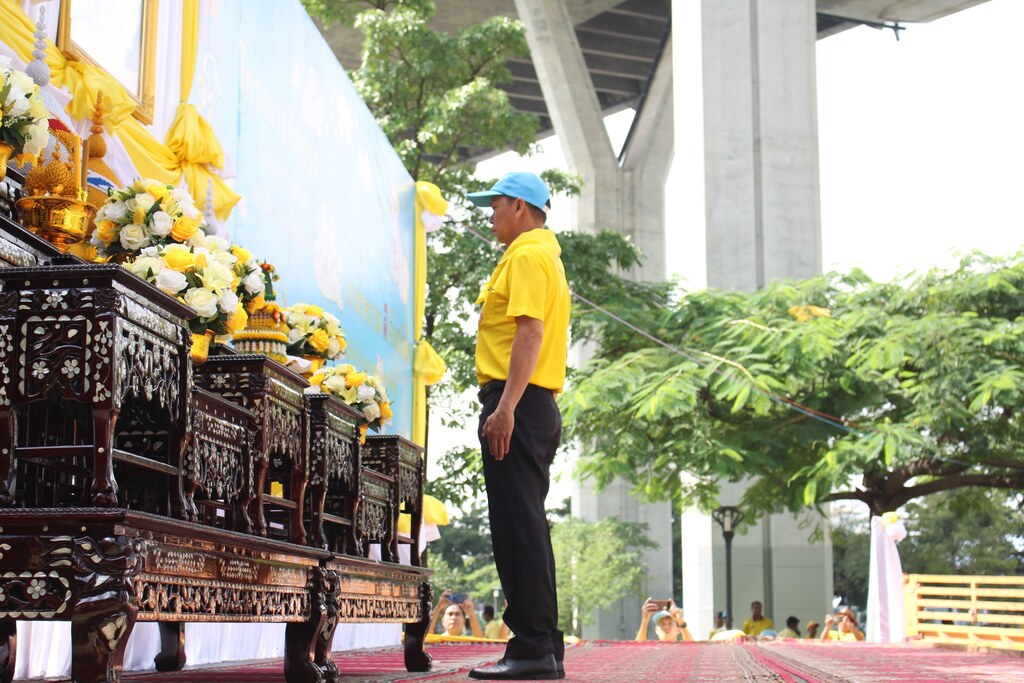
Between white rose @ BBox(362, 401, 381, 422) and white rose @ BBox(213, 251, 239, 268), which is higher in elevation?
white rose @ BBox(213, 251, 239, 268)

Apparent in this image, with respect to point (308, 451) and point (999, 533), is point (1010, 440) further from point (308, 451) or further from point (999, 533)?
point (999, 533)

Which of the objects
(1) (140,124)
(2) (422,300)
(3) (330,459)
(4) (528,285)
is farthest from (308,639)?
(2) (422,300)

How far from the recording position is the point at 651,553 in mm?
25500

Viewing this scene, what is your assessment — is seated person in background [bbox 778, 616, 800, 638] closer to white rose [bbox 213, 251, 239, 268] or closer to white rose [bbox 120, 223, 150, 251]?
white rose [bbox 213, 251, 239, 268]

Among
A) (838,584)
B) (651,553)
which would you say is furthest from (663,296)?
(838,584)

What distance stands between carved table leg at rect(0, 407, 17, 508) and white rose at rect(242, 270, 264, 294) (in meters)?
1.86

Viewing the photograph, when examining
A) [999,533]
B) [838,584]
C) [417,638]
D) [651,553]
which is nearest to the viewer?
[417,638]

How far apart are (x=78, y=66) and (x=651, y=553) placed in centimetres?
2191

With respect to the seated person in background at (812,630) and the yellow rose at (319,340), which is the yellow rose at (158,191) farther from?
the seated person in background at (812,630)

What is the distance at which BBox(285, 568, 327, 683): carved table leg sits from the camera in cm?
367

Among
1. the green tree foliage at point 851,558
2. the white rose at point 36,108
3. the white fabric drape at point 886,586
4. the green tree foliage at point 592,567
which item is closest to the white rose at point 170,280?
the white rose at point 36,108

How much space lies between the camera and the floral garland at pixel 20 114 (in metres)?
3.20

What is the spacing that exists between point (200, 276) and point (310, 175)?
3.74 m

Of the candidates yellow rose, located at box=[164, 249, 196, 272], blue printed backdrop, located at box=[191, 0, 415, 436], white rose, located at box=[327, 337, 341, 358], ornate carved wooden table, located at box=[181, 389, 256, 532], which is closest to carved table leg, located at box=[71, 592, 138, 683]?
ornate carved wooden table, located at box=[181, 389, 256, 532]
